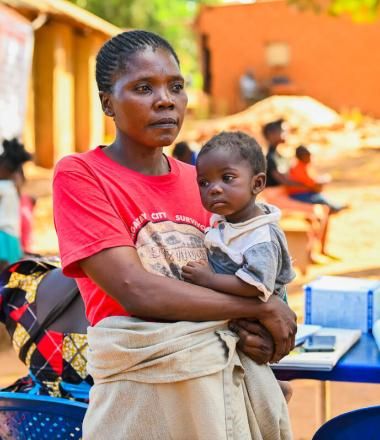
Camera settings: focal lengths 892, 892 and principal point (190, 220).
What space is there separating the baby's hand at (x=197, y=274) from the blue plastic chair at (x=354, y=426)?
60 centimetres

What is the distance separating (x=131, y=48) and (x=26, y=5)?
11.0 m

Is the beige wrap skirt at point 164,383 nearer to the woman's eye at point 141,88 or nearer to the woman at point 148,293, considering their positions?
the woman at point 148,293

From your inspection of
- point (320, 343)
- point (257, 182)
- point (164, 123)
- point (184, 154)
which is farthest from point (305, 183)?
point (164, 123)

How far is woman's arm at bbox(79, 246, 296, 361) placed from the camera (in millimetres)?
2150

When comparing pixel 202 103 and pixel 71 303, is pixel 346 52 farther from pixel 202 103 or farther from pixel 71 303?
pixel 71 303

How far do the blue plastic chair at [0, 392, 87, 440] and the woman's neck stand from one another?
27.0 inches

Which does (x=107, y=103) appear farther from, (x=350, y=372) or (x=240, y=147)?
(x=350, y=372)

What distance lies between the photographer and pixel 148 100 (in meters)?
2.30

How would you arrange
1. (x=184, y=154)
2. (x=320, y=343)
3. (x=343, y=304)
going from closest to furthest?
1. (x=320, y=343)
2. (x=343, y=304)
3. (x=184, y=154)

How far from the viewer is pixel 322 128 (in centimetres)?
2020

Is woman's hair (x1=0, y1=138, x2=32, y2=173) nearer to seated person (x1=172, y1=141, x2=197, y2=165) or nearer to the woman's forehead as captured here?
seated person (x1=172, y1=141, x2=197, y2=165)

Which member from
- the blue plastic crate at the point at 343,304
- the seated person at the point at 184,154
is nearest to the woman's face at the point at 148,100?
the blue plastic crate at the point at 343,304

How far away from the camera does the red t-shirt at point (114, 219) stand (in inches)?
86.4

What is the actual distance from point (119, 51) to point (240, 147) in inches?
16.0
